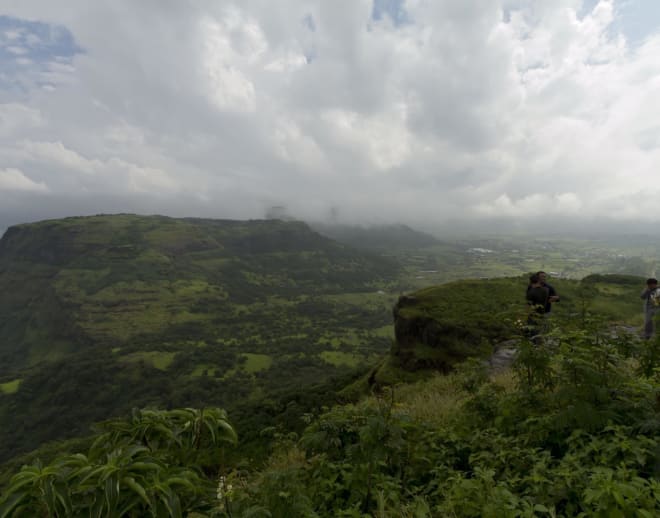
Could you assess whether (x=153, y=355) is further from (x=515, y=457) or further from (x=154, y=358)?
(x=515, y=457)

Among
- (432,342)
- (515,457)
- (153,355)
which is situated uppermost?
(515,457)

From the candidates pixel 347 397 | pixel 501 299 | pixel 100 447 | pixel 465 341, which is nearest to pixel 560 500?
pixel 100 447

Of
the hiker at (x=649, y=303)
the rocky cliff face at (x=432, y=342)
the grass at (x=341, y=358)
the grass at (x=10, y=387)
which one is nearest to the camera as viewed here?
the hiker at (x=649, y=303)

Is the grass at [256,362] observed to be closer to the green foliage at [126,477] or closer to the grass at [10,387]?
the grass at [10,387]

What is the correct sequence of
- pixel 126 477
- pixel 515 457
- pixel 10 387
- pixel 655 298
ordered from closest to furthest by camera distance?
1. pixel 126 477
2. pixel 515 457
3. pixel 655 298
4. pixel 10 387

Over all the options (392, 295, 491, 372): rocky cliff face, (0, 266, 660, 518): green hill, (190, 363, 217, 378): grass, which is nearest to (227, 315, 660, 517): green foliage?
(0, 266, 660, 518): green hill

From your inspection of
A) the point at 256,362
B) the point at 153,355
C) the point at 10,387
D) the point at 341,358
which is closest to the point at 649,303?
the point at 341,358

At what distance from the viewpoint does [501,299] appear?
72.0 feet

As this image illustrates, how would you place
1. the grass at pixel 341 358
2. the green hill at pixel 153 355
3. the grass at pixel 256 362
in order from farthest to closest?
the grass at pixel 341 358 → the grass at pixel 256 362 → the green hill at pixel 153 355

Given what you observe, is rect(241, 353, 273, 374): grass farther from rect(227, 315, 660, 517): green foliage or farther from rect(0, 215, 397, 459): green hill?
rect(227, 315, 660, 517): green foliage

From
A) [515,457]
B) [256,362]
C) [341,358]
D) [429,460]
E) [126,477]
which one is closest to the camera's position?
[126,477]

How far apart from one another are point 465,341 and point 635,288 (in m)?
17.6

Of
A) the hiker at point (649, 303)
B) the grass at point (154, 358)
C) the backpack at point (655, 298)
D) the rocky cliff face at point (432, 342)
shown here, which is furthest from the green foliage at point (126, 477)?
the grass at point (154, 358)

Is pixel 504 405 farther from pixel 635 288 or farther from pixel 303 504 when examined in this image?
pixel 635 288
